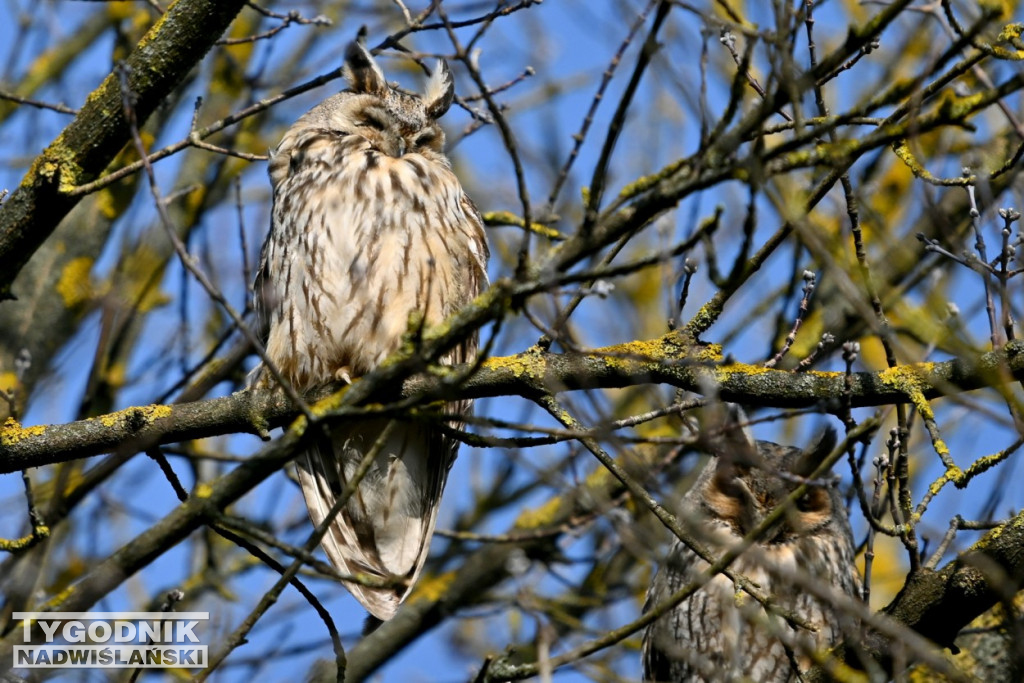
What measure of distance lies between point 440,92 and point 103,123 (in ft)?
5.74

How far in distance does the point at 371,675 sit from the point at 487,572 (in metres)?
0.75

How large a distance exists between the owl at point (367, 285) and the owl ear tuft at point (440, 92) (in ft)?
0.67

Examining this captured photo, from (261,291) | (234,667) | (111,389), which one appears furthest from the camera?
(111,389)

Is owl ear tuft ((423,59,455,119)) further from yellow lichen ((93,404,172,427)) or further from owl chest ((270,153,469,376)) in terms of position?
yellow lichen ((93,404,172,427))

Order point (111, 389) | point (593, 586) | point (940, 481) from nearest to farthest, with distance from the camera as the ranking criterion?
point (940, 481)
point (111, 389)
point (593, 586)

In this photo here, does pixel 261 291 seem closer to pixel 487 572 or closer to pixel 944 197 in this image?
pixel 487 572

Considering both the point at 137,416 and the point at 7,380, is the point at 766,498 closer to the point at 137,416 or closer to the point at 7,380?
the point at 137,416

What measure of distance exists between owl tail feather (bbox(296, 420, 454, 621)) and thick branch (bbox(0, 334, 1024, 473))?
1.04 metres

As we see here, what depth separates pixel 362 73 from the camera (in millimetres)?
4789

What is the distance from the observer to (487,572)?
5570mm

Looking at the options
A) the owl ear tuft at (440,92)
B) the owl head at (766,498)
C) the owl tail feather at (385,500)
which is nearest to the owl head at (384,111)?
the owl ear tuft at (440,92)

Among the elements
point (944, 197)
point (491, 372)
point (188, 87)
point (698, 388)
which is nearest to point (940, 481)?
point (698, 388)

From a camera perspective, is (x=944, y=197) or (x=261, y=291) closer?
(x=261, y=291)

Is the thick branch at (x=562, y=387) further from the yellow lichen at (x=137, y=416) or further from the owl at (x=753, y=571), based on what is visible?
the owl at (x=753, y=571)
